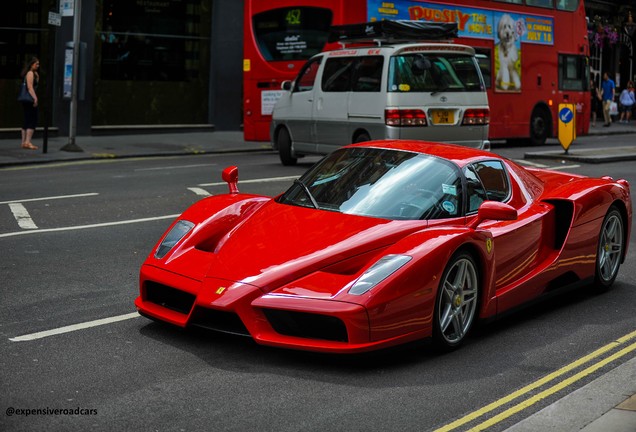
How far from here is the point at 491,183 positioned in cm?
750

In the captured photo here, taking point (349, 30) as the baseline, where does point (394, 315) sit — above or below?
below

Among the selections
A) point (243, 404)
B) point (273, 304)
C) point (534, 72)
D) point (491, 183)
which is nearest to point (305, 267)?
point (273, 304)

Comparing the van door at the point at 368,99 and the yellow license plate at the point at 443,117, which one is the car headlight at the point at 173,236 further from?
the yellow license plate at the point at 443,117

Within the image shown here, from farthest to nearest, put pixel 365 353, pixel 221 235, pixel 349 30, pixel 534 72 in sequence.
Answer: pixel 534 72
pixel 349 30
pixel 221 235
pixel 365 353

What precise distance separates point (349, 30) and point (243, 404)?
44.0 feet

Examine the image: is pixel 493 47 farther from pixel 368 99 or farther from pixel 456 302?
pixel 456 302

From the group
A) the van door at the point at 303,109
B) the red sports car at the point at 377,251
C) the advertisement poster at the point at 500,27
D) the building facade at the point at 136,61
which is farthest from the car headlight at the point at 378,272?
the building facade at the point at 136,61

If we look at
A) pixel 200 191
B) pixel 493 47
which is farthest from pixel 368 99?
pixel 493 47

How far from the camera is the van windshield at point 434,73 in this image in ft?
55.3

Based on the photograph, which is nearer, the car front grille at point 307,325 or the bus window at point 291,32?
the car front grille at point 307,325

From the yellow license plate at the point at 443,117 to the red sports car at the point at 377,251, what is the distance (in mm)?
8852

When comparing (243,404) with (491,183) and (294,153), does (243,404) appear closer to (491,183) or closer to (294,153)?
Result: (491,183)

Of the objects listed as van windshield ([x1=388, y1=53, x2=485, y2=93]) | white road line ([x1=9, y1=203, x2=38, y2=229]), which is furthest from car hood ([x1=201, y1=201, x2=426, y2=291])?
van windshield ([x1=388, y1=53, x2=485, y2=93])

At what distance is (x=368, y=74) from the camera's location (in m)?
17.3
